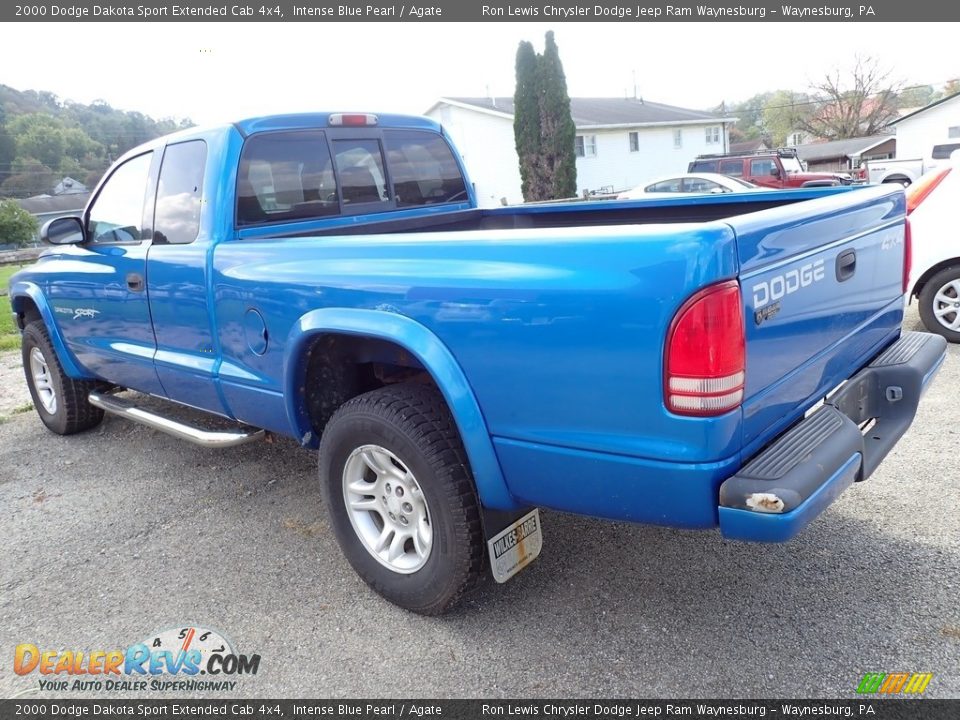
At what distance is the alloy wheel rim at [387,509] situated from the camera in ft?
9.45

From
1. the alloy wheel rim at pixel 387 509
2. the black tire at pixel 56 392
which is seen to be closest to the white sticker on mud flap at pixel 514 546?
the alloy wheel rim at pixel 387 509

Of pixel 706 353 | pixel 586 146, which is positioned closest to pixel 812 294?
pixel 706 353

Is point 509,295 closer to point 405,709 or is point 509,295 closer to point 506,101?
point 405,709

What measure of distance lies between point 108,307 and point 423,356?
2.71 meters

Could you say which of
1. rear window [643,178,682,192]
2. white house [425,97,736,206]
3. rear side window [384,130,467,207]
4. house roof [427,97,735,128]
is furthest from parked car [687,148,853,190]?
rear side window [384,130,467,207]

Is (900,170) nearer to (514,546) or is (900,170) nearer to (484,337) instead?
(514,546)

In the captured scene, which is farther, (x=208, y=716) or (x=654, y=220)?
(x=654, y=220)

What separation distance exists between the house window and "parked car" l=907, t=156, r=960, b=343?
94.4 feet

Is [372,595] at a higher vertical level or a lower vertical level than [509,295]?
lower

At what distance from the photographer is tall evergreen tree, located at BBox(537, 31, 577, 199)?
81.4 feet

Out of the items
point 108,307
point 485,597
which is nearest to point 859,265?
point 485,597

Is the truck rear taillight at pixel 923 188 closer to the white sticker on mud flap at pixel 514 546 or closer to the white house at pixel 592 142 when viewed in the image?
the white sticker on mud flap at pixel 514 546

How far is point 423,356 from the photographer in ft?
8.30

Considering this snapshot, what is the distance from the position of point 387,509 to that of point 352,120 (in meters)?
2.18
